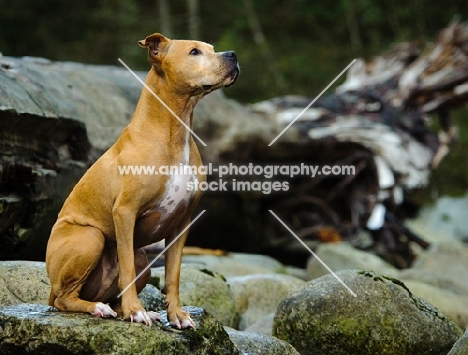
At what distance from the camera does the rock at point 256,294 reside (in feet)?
22.0

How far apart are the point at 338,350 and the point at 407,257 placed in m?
5.45

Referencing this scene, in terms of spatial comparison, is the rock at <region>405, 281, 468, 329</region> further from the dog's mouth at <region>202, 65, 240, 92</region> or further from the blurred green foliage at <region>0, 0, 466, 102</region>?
the blurred green foliage at <region>0, 0, 466, 102</region>

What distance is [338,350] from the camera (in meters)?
5.25

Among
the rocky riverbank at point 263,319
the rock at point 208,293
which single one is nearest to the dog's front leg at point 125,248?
the rocky riverbank at point 263,319

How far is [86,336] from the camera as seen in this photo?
382cm

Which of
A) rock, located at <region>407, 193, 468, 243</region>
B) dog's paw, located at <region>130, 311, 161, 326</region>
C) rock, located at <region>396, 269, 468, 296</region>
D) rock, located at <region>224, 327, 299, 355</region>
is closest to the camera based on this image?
dog's paw, located at <region>130, 311, 161, 326</region>

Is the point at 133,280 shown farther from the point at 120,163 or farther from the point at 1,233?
the point at 1,233

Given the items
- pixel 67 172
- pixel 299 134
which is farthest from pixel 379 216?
pixel 67 172

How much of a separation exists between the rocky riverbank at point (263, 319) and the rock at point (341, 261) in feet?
2.35

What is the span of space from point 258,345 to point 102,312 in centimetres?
106

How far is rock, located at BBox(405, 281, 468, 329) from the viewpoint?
654 cm

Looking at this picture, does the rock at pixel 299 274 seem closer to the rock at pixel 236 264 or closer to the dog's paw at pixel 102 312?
the rock at pixel 236 264

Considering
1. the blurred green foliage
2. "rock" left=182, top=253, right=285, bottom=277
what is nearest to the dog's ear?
"rock" left=182, top=253, right=285, bottom=277

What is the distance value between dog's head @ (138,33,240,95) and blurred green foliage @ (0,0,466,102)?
50.5 ft
